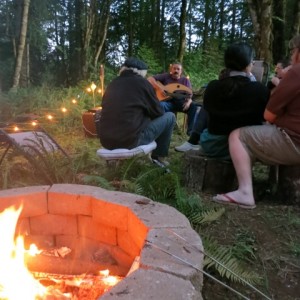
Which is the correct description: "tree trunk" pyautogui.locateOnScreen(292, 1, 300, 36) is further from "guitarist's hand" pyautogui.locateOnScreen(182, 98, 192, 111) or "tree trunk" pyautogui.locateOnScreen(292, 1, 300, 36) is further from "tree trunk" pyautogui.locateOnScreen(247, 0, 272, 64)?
"guitarist's hand" pyautogui.locateOnScreen(182, 98, 192, 111)

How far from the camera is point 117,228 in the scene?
2174 mm

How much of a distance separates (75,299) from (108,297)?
0.69 meters

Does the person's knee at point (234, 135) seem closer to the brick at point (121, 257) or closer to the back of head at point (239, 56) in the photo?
the back of head at point (239, 56)

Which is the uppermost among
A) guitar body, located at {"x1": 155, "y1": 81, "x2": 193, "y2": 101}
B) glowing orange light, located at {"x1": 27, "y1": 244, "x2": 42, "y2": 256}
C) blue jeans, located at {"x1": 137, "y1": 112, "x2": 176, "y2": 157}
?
guitar body, located at {"x1": 155, "y1": 81, "x2": 193, "y2": 101}

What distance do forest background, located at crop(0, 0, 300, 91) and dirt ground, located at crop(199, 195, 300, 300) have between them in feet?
16.7

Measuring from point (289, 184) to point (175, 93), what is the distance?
349 cm

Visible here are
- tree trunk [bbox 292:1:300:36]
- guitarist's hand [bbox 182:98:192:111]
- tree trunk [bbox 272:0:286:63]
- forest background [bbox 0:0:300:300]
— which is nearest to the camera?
forest background [bbox 0:0:300:300]

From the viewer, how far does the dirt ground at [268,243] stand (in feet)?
6.51

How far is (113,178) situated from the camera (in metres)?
3.61

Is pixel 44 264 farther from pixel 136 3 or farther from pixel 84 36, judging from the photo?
pixel 136 3

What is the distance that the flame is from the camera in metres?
1.72

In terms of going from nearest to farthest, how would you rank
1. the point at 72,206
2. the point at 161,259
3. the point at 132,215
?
1. the point at 161,259
2. the point at 132,215
3. the point at 72,206

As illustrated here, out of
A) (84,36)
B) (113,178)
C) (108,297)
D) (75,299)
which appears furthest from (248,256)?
(84,36)

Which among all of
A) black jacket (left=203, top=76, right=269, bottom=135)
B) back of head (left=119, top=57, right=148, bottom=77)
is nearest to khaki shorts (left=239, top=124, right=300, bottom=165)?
black jacket (left=203, top=76, right=269, bottom=135)
